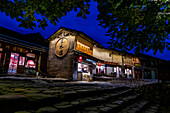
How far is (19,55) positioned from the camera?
479 inches

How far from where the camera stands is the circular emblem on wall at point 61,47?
12375 mm

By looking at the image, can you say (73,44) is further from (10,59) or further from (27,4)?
(27,4)

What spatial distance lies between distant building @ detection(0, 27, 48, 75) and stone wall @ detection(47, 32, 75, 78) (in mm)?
1323

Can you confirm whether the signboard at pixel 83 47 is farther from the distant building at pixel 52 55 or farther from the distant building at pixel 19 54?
the distant building at pixel 19 54

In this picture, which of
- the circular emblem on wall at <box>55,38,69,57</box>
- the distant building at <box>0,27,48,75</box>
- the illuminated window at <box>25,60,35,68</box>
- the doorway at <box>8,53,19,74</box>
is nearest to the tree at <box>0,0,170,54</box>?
the circular emblem on wall at <box>55,38,69,57</box>

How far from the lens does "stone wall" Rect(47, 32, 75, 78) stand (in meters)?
11.5

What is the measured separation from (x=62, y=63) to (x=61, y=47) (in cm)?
232

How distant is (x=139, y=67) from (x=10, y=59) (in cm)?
2933

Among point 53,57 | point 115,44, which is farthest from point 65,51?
point 115,44

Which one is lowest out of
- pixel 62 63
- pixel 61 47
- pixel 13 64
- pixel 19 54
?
pixel 13 64

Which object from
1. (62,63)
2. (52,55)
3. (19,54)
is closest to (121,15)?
(62,63)

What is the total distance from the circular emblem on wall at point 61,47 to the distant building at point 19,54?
6.74 ft

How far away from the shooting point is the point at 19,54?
12.2 m

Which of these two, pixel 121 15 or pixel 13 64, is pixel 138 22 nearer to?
pixel 121 15
